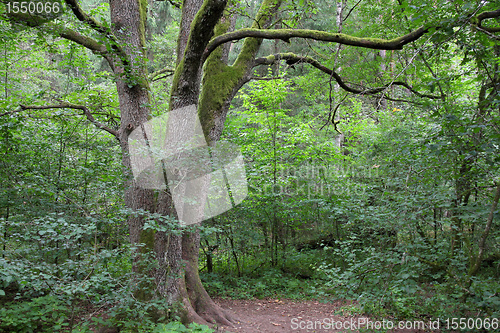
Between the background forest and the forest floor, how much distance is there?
1.24 feet

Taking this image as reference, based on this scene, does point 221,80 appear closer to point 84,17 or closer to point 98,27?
point 98,27

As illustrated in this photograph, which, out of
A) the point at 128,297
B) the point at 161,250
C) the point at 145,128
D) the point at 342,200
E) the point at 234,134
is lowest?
the point at 128,297

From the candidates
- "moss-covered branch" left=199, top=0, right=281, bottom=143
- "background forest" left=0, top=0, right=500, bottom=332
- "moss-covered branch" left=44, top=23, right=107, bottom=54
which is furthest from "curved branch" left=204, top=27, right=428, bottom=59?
"moss-covered branch" left=44, top=23, right=107, bottom=54

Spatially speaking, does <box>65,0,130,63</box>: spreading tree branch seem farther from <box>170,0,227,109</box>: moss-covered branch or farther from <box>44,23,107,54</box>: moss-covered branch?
<box>170,0,227,109</box>: moss-covered branch

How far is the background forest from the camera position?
266cm

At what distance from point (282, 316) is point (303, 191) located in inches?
111

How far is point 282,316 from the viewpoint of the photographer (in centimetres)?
558

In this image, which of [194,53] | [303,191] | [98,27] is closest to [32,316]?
[98,27]

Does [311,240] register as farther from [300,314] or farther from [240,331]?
[240,331]

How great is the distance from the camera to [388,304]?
3262mm

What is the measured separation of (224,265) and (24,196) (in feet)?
15.6

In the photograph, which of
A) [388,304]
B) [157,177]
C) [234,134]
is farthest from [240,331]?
[234,134]

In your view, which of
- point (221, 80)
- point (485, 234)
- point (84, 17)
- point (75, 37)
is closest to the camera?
point (485, 234)

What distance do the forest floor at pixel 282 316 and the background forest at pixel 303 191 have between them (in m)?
0.38
